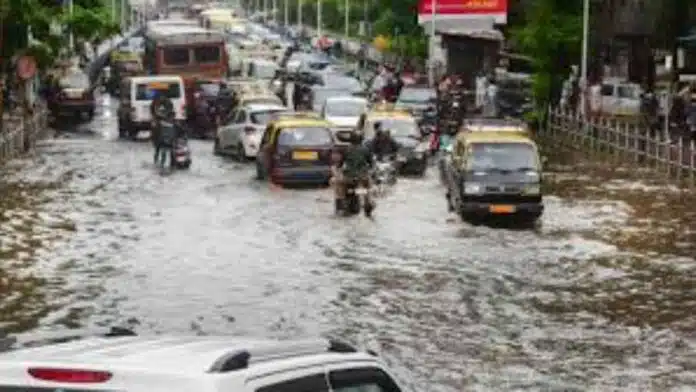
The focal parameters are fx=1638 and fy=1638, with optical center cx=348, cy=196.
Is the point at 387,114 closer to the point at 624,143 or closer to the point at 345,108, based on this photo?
the point at 345,108

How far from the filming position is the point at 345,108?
4453 cm

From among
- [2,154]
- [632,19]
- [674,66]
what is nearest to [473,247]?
[2,154]

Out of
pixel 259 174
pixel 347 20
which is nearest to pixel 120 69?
pixel 259 174

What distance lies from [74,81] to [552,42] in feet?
52.4

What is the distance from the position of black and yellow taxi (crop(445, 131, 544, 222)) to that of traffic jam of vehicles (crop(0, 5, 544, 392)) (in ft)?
0.08

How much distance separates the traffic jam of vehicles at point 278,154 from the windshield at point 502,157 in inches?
0.9

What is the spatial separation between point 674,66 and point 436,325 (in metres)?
37.4

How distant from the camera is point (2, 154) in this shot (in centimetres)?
3869

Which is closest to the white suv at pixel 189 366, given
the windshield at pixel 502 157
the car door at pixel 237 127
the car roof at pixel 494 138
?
the windshield at pixel 502 157

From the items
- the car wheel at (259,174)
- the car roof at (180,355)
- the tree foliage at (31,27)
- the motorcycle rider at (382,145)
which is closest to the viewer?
the car roof at (180,355)

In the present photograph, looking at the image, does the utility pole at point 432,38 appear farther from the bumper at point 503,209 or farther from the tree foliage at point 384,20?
the bumper at point 503,209

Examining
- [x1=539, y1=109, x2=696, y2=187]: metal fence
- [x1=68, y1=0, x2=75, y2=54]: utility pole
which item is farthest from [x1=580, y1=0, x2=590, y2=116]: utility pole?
[x1=68, y1=0, x2=75, y2=54]: utility pole

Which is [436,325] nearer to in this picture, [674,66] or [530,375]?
[530,375]

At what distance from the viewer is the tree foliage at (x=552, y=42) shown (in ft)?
173
